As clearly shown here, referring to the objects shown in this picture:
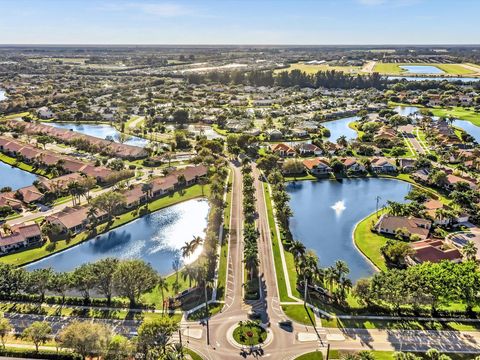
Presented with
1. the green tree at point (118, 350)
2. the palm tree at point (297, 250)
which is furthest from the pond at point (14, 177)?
the palm tree at point (297, 250)

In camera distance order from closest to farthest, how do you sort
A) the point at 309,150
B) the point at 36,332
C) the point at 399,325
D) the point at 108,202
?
the point at 36,332 → the point at 399,325 → the point at 108,202 → the point at 309,150

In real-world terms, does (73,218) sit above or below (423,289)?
below

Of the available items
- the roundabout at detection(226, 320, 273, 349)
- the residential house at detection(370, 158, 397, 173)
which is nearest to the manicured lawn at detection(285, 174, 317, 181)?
the residential house at detection(370, 158, 397, 173)

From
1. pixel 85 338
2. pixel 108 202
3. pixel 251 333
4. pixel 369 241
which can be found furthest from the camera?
pixel 108 202

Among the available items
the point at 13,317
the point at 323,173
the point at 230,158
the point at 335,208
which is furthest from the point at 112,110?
the point at 13,317

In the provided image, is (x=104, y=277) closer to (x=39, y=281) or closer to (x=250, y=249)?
(x=39, y=281)

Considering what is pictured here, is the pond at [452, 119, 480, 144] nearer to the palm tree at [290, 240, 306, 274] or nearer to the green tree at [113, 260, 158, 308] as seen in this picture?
the palm tree at [290, 240, 306, 274]

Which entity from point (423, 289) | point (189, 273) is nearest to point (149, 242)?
point (189, 273)
